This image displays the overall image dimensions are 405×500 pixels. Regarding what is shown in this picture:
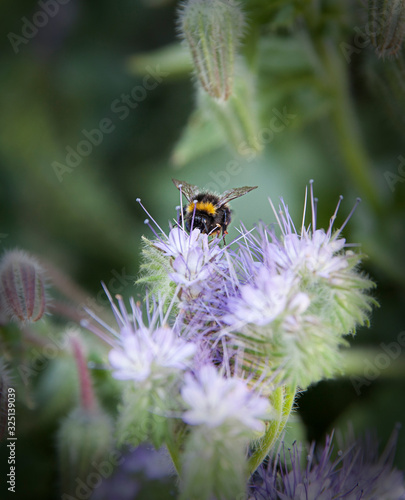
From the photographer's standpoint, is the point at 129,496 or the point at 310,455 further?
the point at 129,496

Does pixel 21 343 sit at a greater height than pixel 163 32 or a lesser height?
lesser

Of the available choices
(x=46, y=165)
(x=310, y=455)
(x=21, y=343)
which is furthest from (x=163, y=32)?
(x=310, y=455)

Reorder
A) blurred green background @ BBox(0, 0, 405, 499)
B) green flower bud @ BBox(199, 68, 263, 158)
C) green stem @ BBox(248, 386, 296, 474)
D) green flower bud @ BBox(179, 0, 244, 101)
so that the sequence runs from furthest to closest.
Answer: blurred green background @ BBox(0, 0, 405, 499), green flower bud @ BBox(199, 68, 263, 158), green flower bud @ BBox(179, 0, 244, 101), green stem @ BBox(248, 386, 296, 474)

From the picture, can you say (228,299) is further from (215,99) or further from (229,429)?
(215,99)

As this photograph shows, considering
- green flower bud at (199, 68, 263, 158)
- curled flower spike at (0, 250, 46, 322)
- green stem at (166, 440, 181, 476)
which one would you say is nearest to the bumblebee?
green flower bud at (199, 68, 263, 158)

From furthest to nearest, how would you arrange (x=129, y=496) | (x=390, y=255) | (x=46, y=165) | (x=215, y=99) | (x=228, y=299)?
(x=46, y=165) → (x=390, y=255) → (x=129, y=496) → (x=215, y=99) → (x=228, y=299)

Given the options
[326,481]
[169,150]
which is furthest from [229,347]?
[169,150]

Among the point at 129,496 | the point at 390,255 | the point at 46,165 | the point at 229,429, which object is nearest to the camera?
the point at 229,429

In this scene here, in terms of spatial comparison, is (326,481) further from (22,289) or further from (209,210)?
(22,289)

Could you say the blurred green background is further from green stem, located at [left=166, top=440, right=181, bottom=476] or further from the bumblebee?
green stem, located at [left=166, top=440, right=181, bottom=476]
